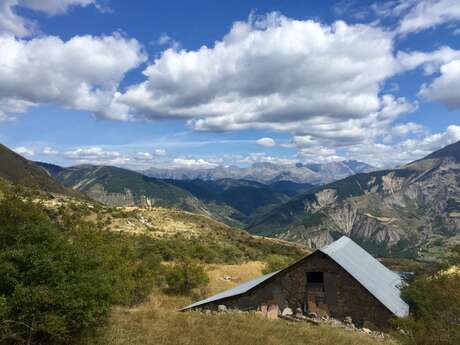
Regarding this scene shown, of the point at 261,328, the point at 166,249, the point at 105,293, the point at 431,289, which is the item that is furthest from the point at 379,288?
the point at 166,249

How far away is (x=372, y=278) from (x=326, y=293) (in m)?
4.99

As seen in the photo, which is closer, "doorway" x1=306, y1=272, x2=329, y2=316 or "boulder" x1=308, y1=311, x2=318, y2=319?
"boulder" x1=308, y1=311, x2=318, y2=319

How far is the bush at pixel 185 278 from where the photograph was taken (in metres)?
42.5

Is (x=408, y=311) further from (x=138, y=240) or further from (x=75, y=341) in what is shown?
(x=138, y=240)

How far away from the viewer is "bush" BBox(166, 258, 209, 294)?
42469 millimetres

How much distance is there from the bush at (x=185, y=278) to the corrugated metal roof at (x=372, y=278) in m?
15.9

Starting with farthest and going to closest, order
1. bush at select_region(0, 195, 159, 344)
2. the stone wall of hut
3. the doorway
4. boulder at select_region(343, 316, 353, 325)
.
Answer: the doorway < boulder at select_region(343, 316, 353, 325) < the stone wall of hut < bush at select_region(0, 195, 159, 344)

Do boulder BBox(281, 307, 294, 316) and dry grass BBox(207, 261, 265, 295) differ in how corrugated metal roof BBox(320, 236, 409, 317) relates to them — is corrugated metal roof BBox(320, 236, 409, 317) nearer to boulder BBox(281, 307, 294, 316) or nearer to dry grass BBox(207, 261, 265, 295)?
boulder BBox(281, 307, 294, 316)

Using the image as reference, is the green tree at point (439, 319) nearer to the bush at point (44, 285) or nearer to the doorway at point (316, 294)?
the doorway at point (316, 294)

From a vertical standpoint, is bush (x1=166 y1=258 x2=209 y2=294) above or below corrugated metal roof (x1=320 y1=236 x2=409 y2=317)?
below

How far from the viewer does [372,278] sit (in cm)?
3152

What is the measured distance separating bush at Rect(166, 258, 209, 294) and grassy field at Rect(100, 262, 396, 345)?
555 inches

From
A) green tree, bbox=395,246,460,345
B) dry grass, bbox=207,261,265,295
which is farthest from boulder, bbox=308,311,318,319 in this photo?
dry grass, bbox=207,261,265,295

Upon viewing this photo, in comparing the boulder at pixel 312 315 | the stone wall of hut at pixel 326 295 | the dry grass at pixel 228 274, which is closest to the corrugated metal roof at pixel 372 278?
the stone wall of hut at pixel 326 295
